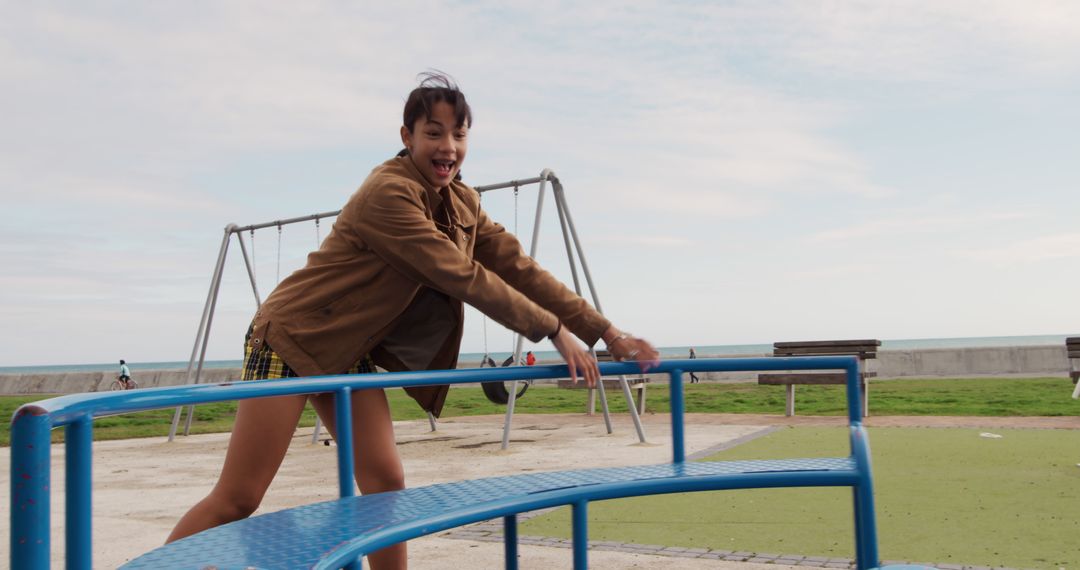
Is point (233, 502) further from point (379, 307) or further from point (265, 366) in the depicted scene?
point (379, 307)

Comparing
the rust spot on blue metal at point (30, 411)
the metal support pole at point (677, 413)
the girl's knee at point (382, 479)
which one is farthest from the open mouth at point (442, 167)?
the rust spot on blue metal at point (30, 411)

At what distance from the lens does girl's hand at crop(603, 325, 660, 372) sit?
290 centimetres

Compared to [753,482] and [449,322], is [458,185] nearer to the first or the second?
[449,322]

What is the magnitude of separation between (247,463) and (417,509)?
1.58 ft

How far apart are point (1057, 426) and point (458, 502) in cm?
888

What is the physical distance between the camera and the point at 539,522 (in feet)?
16.5

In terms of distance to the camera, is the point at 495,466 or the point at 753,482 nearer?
the point at 753,482

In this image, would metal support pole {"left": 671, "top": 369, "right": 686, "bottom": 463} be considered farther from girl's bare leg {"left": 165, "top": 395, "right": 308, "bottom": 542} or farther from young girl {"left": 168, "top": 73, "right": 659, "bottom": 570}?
girl's bare leg {"left": 165, "top": 395, "right": 308, "bottom": 542}

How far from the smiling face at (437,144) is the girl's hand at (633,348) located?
26.9 inches

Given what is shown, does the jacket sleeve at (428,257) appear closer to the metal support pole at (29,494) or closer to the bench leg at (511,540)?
the bench leg at (511,540)

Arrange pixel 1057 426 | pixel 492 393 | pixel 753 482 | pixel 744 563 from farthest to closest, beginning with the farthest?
1. pixel 1057 426
2. pixel 492 393
3. pixel 744 563
4. pixel 753 482

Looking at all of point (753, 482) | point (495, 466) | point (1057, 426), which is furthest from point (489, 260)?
point (1057, 426)

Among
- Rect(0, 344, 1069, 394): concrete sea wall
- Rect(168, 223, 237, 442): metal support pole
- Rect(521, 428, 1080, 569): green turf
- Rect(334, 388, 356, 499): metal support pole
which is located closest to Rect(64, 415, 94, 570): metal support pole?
Rect(334, 388, 356, 499): metal support pole

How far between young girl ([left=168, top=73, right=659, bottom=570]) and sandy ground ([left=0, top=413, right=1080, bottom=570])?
5.04 ft
